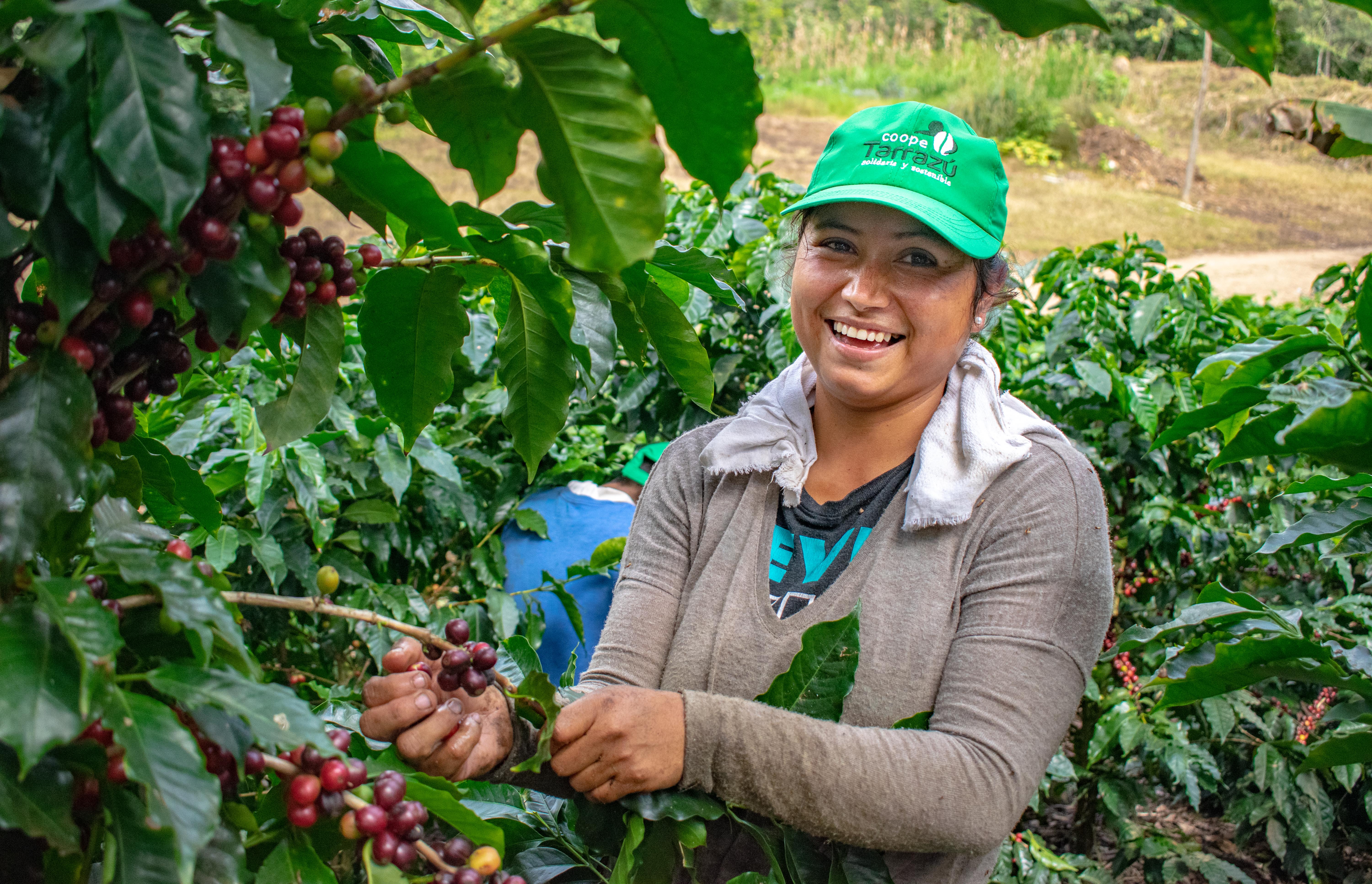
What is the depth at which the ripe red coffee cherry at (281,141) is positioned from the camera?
590mm

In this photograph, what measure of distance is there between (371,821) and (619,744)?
1.31ft

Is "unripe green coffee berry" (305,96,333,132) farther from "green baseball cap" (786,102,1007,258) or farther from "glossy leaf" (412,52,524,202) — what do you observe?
"green baseball cap" (786,102,1007,258)

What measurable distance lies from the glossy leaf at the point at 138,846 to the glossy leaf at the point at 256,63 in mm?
393

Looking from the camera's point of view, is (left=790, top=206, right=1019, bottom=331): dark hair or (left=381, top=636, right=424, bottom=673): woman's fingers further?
(left=790, top=206, right=1019, bottom=331): dark hair

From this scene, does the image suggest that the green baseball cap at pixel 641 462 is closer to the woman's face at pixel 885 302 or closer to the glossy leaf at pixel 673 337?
the woman's face at pixel 885 302

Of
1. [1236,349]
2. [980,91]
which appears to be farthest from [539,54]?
[980,91]

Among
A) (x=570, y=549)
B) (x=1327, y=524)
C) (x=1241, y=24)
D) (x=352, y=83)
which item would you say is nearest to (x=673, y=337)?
(x=352, y=83)

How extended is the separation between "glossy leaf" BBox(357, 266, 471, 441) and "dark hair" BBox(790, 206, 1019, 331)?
27.7 inches

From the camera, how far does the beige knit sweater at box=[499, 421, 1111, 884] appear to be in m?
1.12

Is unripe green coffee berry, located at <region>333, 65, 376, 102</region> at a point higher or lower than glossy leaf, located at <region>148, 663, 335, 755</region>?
higher

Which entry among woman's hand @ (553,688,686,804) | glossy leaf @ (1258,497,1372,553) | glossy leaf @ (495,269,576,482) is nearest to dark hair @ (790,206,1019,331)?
glossy leaf @ (1258,497,1372,553)

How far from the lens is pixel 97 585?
641 millimetres

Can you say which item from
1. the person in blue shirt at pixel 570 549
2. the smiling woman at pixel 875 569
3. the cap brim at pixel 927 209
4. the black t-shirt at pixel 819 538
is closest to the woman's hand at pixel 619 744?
the smiling woman at pixel 875 569

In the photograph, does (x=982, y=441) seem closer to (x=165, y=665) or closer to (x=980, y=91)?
(x=165, y=665)
